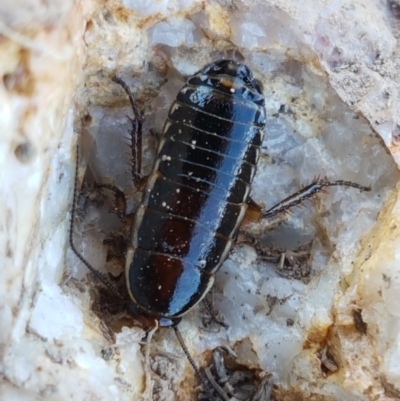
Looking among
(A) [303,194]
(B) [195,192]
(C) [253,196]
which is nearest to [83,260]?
(B) [195,192]

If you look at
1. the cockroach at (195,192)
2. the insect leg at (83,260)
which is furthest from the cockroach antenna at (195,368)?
the insect leg at (83,260)

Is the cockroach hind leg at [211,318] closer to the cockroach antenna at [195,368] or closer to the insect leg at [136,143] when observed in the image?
the cockroach antenna at [195,368]

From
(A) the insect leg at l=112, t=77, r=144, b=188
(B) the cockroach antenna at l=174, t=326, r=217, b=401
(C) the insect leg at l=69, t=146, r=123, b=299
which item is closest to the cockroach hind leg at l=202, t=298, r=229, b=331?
(B) the cockroach antenna at l=174, t=326, r=217, b=401

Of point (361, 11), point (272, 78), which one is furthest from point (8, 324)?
point (361, 11)

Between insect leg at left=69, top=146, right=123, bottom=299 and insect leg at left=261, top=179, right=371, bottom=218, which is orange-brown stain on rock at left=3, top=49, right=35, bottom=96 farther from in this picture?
insect leg at left=261, top=179, right=371, bottom=218

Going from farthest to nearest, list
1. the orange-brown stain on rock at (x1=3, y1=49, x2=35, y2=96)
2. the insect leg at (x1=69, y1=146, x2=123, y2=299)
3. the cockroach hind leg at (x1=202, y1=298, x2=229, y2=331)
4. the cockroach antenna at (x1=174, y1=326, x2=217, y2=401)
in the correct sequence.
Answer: the cockroach hind leg at (x1=202, y1=298, x2=229, y2=331)
the cockroach antenna at (x1=174, y1=326, x2=217, y2=401)
the insect leg at (x1=69, y1=146, x2=123, y2=299)
the orange-brown stain on rock at (x1=3, y1=49, x2=35, y2=96)

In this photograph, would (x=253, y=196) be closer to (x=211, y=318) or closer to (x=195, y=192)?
(x=195, y=192)
